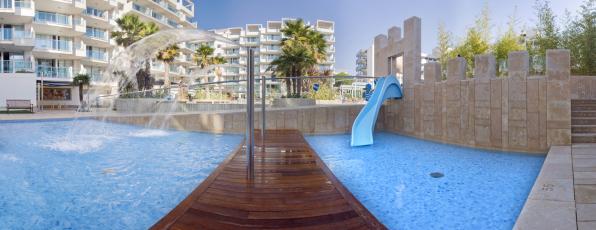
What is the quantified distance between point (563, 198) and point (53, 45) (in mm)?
37528

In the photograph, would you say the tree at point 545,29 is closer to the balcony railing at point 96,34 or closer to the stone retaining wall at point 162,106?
the stone retaining wall at point 162,106

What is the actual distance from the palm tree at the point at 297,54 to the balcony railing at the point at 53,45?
812 inches

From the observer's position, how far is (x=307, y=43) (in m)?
30.1

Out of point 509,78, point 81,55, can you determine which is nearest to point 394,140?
point 509,78

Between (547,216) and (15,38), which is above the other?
(15,38)

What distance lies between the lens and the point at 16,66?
2606 centimetres

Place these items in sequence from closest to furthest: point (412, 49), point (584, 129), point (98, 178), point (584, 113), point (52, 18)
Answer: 1. point (98, 178)
2. point (584, 129)
3. point (584, 113)
4. point (412, 49)
5. point (52, 18)

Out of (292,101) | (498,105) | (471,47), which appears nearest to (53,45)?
(292,101)

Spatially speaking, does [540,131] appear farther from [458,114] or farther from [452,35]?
[452,35]

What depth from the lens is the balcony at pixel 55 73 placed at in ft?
95.2

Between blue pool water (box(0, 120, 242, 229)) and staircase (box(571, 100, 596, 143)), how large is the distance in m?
7.14

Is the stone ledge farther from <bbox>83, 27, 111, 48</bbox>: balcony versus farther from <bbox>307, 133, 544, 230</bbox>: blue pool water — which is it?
<bbox>83, 27, 111, 48</bbox>: balcony

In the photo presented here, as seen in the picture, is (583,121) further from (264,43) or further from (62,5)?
(264,43)

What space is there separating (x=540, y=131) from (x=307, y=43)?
24.9m
